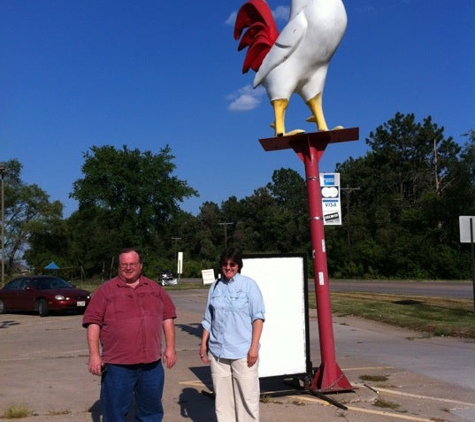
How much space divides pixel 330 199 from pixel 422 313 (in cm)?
893

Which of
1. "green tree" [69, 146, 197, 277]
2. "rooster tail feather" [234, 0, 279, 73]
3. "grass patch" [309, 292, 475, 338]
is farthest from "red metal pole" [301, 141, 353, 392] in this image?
"green tree" [69, 146, 197, 277]

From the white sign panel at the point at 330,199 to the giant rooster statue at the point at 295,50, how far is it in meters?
0.85

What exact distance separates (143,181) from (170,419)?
5895 cm

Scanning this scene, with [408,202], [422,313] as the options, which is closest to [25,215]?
[408,202]

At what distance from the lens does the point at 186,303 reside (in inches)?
869

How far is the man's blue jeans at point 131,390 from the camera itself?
4.29m

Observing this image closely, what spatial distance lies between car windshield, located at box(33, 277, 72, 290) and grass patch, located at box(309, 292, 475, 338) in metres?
8.13

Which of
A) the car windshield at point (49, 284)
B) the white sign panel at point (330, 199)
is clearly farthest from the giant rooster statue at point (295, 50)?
the car windshield at point (49, 284)

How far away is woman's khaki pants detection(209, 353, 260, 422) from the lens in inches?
189

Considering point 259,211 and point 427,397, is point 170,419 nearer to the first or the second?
point 427,397

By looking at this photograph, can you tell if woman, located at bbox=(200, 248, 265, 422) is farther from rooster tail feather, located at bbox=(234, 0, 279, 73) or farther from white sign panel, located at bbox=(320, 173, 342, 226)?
rooster tail feather, located at bbox=(234, 0, 279, 73)

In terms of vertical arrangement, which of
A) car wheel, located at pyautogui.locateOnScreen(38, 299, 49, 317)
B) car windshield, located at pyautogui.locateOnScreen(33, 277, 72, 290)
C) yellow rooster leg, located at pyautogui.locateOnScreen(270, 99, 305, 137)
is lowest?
car wheel, located at pyautogui.locateOnScreen(38, 299, 49, 317)

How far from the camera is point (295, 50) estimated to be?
712cm

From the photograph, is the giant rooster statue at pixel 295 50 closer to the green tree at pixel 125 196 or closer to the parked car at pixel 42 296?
the parked car at pixel 42 296
